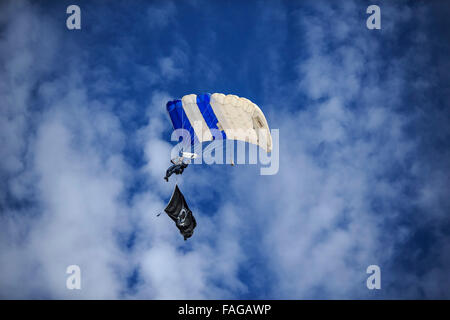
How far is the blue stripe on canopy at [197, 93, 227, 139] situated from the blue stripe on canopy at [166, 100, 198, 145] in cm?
111

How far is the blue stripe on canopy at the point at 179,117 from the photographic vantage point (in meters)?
21.5

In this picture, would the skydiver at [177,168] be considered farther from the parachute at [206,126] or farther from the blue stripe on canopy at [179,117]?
the blue stripe on canopy at [179,117]

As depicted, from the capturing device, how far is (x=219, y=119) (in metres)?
20.9

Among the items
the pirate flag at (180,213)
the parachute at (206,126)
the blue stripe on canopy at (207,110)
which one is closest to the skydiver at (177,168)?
the parachute at (206,126)

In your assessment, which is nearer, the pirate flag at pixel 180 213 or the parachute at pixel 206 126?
the parachute at pixel 206 126

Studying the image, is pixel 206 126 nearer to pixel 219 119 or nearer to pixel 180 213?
pixel 219 119

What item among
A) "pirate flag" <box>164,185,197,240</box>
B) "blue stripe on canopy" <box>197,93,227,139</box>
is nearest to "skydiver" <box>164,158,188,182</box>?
"pirate flag" <box>164,185,197,240</box>

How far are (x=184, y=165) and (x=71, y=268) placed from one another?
12.1 meters

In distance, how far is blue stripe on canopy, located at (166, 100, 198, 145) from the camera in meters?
21.5

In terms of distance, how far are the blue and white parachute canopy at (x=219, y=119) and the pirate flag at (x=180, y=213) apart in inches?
115

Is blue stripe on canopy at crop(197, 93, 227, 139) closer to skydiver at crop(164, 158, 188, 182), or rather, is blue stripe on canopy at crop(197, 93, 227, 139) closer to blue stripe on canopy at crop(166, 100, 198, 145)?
blue stripe on canopy at crop(166, 100, 198, 145)

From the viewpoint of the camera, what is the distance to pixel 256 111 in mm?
19766
